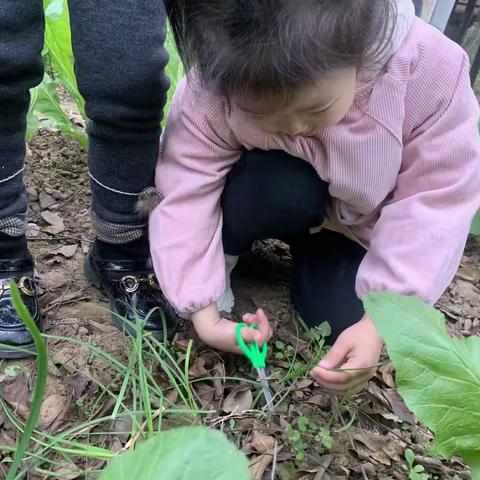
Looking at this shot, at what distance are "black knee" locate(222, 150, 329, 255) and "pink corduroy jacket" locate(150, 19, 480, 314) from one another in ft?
0.12

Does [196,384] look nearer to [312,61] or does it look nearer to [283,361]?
[283,361]

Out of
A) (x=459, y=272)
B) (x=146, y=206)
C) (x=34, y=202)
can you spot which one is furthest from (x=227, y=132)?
(x=459, y=272)

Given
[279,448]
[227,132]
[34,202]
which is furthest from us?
[34,202]

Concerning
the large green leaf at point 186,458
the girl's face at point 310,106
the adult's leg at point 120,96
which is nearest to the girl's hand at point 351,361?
the girl's face at point 310,106

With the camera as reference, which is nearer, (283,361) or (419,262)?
(419,262)

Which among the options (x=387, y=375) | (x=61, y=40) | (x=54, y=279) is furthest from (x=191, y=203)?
(x=61, y=40)

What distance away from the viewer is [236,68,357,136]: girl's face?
832 mm

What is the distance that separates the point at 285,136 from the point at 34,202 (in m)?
0.78

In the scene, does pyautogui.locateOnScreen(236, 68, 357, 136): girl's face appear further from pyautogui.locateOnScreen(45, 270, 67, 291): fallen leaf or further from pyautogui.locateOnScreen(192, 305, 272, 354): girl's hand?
pyautogui.locateOnScreen(45, 270, 67, 291): fallen leaf

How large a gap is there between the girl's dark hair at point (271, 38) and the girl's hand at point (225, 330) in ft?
1.31

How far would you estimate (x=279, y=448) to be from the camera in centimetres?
102

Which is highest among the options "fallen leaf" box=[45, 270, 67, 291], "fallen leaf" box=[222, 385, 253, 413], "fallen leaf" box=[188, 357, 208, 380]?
"fallen leaf" box=[222, 385, 253, 413]

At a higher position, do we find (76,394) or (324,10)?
(324,10)

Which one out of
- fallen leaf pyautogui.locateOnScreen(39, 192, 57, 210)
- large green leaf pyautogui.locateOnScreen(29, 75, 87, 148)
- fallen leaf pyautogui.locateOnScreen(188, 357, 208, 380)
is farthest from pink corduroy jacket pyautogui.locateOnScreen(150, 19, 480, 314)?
large green leaf pyautogui.locateOnScreen(29, 75, 87, 148)
